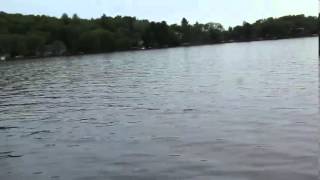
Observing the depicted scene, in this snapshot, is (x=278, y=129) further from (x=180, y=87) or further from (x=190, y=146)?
(x=180, y=87)

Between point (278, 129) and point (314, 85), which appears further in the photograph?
point (314, 85)

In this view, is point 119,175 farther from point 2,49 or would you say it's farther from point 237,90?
point 2,49

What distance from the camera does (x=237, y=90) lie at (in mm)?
32938

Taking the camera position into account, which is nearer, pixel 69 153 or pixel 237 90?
pixel 69 153

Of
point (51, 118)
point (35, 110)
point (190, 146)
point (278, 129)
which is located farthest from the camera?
point (35, 110)

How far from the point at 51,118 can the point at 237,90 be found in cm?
1230

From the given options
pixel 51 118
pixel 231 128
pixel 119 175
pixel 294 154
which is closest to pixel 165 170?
pixel 119 175

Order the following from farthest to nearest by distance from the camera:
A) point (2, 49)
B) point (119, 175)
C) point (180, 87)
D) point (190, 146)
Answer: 1. point (2, 49)
2. point (180, 87)
3. point (190, 146)
4. point (119, 175)

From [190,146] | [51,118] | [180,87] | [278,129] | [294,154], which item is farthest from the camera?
[180,87]

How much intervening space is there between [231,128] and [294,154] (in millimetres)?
4680

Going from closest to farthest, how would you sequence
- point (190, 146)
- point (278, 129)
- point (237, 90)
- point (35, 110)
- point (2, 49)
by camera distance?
1. point (190, 146)
2. point (278, 129)
3. point (35, 110)
4. point (237, 90)
5. point (2, 49)

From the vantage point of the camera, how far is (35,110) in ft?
98.4

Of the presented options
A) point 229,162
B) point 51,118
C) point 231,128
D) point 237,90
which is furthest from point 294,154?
point 237,90

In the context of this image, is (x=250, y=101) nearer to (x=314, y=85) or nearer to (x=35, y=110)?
(x=314, y=85)
